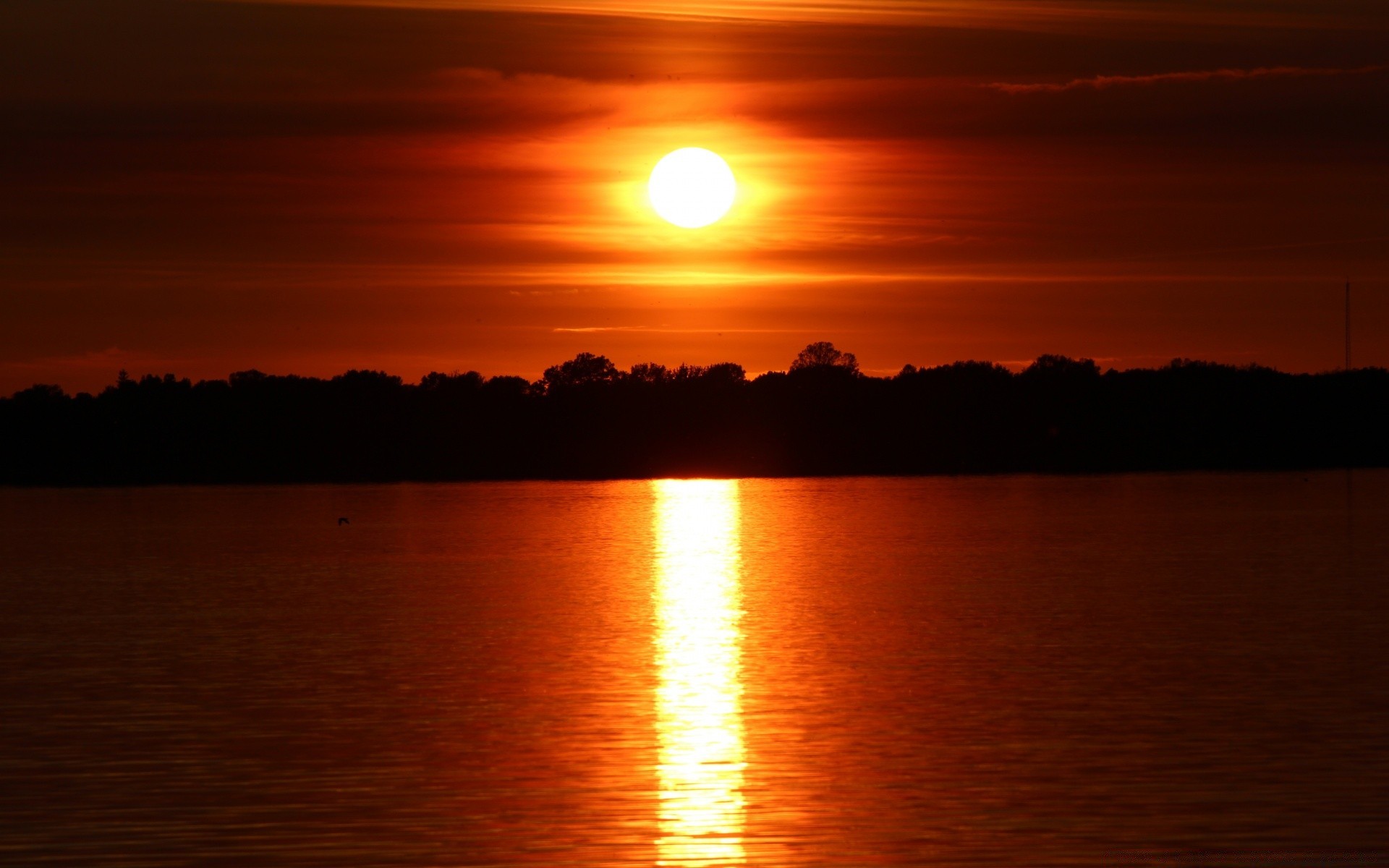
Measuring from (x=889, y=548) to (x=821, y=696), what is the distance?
43622 millimetres

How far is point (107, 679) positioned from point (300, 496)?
403 feet

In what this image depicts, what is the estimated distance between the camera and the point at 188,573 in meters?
61.9

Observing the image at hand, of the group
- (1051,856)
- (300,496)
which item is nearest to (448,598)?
(1051,856)

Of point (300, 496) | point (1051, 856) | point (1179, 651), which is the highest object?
point (300, 496)

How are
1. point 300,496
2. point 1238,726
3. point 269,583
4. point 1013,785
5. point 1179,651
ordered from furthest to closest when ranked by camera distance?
point 300,496 < point 269,583 < point 1179,651 < point 1238,726 < point 1013,785

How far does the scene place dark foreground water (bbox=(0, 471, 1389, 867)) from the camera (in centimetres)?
1995

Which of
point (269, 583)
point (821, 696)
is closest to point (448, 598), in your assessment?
point (269, 583)

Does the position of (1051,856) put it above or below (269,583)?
below

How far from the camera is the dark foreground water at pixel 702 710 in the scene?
1995cm

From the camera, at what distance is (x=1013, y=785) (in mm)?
22391

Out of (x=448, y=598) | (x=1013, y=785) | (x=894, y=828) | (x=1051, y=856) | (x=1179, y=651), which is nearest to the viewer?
(x=1051, y=856)

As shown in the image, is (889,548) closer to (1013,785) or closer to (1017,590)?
(1017,590)

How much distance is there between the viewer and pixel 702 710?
2894 centimetres

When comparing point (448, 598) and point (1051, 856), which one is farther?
point (448, 598)
